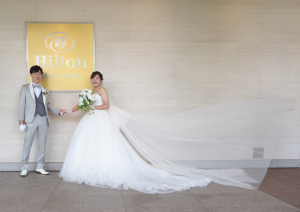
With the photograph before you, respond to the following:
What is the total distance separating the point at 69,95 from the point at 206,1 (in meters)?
3.07

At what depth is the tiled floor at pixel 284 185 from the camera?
3.56m

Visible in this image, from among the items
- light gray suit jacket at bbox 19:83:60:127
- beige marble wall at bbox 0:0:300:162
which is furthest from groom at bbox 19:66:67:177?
beige marble wall at bbox 0:0:300:162

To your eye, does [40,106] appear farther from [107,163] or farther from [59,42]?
[107,163]

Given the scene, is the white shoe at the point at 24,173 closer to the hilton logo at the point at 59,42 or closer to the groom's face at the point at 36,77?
the groom's face at the point at 36,77

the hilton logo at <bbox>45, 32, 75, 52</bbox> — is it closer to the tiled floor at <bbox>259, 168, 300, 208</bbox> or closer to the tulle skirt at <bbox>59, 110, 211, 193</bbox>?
the tulle skirt at <bbox>59, 110, 211, 193</bbox>

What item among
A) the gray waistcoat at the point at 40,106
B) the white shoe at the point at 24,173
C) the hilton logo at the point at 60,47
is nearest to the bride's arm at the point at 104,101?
the hilton logo at the point at 60,47

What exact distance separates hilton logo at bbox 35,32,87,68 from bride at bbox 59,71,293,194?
1.06 metres

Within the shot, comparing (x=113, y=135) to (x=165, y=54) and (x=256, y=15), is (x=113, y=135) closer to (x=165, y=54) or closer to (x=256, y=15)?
(x=165, y=54)

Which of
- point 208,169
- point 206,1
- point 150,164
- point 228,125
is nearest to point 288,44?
point 206,1

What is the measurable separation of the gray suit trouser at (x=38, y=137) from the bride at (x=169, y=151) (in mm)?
596

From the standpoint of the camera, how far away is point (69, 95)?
201 inches

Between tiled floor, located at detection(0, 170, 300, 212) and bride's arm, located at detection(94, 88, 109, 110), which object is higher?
bride's arm, located at detection(94, 88, 109, 110)

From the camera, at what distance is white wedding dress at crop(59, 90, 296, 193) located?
13.2 feet

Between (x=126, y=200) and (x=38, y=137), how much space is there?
2251 millimetres
